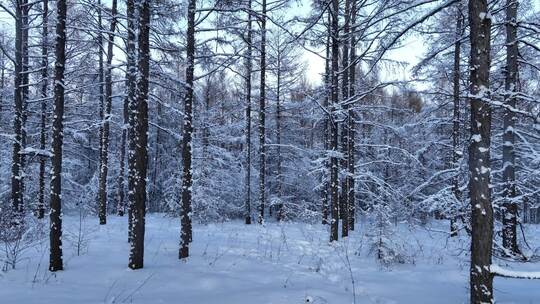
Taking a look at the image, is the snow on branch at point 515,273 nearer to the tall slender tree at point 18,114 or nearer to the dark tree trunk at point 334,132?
the dark tree trunk at point 334,132

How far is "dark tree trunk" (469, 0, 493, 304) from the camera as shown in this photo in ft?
15.1

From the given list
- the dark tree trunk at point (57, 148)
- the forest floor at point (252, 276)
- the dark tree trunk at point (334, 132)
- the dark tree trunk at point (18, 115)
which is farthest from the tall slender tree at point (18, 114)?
the dark tree trunk at point (334, 132)

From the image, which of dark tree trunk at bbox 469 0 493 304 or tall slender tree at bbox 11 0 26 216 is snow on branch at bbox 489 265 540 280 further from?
tall slender tree at bbox 11 0 26 216

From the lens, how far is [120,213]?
22734mm

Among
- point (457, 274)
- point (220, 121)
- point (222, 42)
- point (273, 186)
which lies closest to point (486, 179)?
point (457, 274)

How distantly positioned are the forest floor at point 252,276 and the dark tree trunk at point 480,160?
1167 mm

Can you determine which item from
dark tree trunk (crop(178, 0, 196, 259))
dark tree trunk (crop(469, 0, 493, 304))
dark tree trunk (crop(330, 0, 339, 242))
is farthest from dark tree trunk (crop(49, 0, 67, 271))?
dark tree trunk (crop(469, 0, 493, 304))

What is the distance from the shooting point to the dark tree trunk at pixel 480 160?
461cm

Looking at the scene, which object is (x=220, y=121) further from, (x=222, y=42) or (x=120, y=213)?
(x=222, y=42)

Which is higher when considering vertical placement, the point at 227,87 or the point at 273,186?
the point at 227,87

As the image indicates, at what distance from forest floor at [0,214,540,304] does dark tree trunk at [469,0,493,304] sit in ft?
3.83

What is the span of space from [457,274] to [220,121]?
24.8 meters

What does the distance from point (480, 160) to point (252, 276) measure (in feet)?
17.8

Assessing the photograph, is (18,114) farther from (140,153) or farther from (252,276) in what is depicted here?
(252,276)
